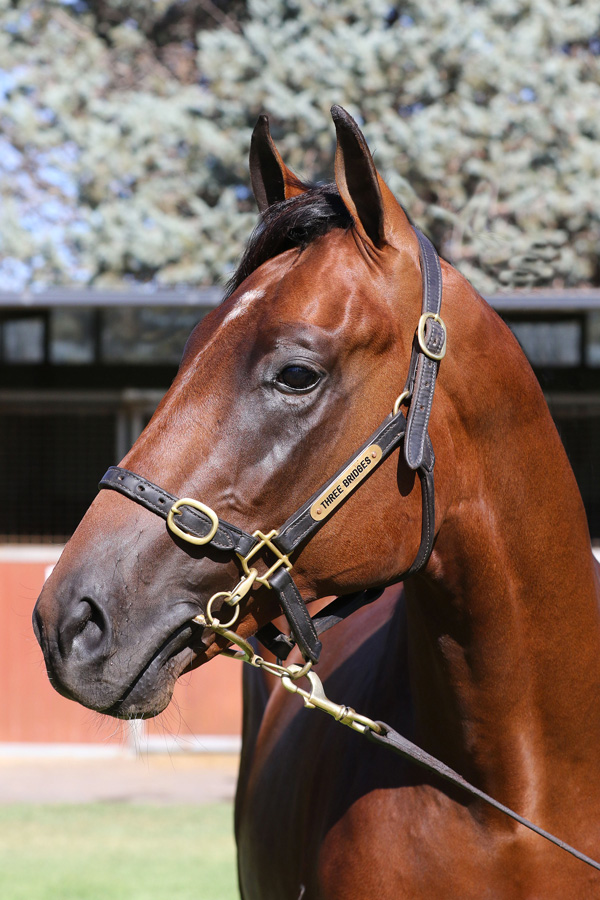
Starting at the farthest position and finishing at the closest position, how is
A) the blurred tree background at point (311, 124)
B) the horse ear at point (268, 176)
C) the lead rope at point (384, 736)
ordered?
the blurred tree background at point (311, 124)
the horse ear at point (268, 176)
the lead rope at point (384, 736)

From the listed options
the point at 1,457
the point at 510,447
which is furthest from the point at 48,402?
the point at 510,447

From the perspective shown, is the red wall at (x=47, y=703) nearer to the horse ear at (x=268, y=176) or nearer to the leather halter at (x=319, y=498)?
the horse ear at (x=268, y=176)

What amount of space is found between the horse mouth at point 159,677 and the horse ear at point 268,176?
3.37 ft

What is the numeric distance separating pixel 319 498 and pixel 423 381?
30 centimetres

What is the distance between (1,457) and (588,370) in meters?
7.35

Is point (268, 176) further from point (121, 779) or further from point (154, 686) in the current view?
point (121, 779)

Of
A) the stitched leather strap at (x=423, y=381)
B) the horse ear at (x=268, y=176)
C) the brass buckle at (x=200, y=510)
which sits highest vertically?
the horse ear at (x=268, y=176)

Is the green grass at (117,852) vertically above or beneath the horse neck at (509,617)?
beneath

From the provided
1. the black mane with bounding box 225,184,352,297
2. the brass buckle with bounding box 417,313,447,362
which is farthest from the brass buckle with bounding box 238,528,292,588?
the black mane with bounding box 225,184,352,297

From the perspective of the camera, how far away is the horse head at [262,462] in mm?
1681

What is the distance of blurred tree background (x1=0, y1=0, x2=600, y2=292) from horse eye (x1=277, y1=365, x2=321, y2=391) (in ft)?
35.0

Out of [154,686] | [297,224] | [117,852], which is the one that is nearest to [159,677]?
[154,686]

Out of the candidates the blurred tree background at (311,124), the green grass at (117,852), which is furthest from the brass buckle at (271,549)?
the blurred tree background at (311,124)

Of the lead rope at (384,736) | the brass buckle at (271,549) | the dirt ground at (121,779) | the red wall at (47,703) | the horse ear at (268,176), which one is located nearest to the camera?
the brass buckle at (271,549)
